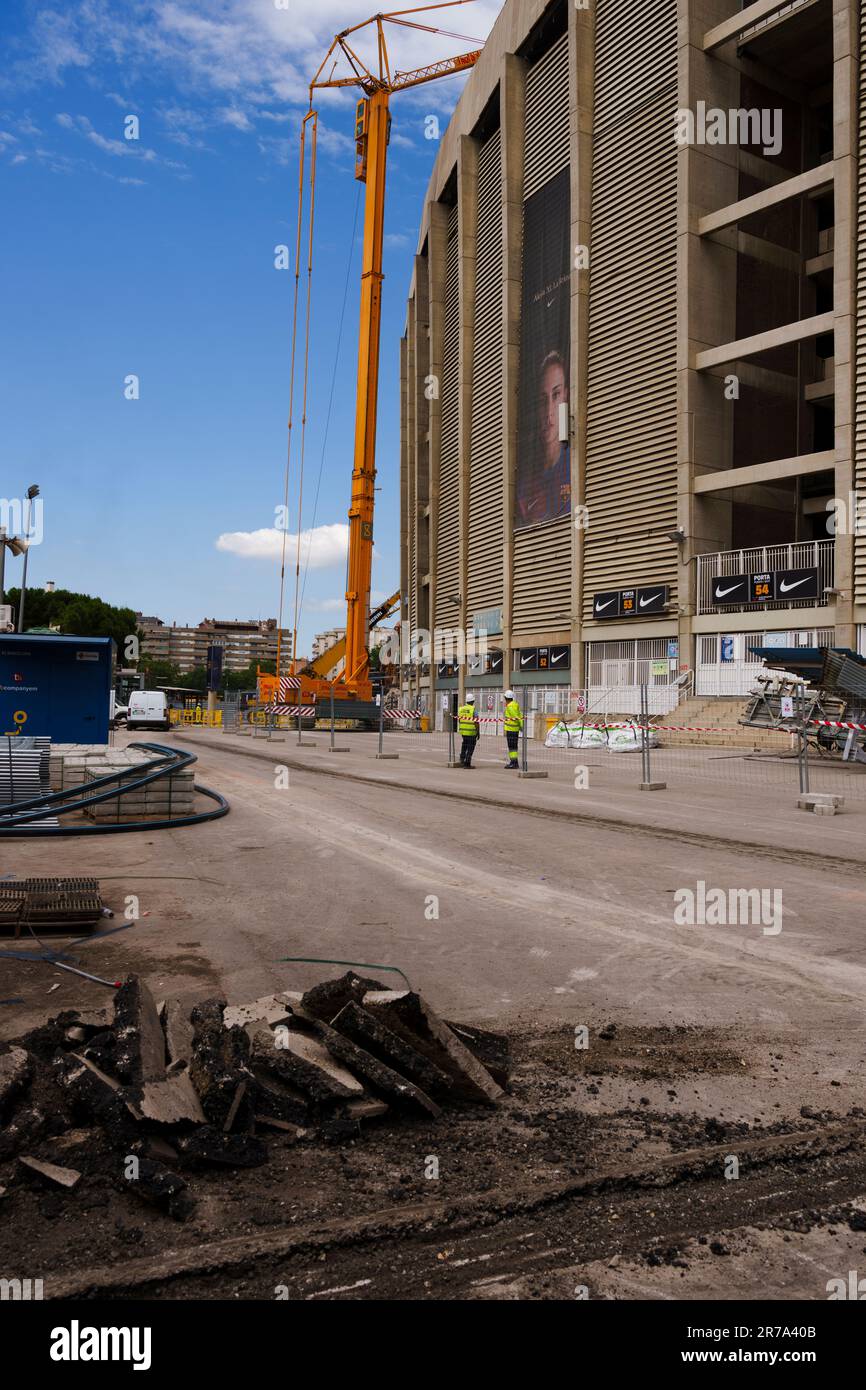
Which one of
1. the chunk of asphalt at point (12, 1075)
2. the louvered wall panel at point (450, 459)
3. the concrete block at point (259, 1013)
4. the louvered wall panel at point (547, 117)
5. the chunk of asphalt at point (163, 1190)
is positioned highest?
the louvered wall panel at point (547, 117)

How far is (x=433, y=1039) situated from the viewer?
3715mm

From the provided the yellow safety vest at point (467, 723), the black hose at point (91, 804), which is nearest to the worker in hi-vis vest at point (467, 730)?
the yellow safety vest at point (467, 723)

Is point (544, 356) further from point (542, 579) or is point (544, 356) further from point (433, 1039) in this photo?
point (433, 1039)

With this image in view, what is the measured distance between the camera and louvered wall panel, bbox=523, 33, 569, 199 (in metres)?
40.4

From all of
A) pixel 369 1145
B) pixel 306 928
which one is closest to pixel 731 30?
pixel 306 928

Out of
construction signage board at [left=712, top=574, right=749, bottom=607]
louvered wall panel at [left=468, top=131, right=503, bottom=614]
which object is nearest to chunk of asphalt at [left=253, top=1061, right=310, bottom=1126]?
construction signage board at [left=712, top=574, right=749, bottom=607]

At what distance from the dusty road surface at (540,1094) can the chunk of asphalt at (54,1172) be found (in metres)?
0.05

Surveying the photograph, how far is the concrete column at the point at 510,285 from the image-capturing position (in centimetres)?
4400

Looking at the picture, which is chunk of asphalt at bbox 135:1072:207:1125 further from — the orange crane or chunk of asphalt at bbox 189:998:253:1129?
the orange crane

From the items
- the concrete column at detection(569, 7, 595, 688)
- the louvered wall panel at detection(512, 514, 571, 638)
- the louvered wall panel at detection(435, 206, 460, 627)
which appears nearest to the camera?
the concrete column at detection(569, 7, 595, 688)

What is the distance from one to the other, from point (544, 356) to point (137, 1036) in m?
42.1

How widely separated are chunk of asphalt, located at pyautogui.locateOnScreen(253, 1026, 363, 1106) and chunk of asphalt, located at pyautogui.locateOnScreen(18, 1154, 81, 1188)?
2.75 feet

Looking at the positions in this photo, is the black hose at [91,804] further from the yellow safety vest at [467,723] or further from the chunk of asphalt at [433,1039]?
the yellow safety vest at [467,723]
